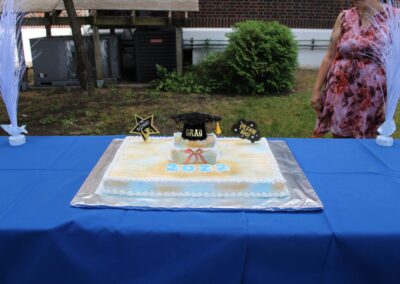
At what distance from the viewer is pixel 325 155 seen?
217cm

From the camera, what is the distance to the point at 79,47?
7.05m

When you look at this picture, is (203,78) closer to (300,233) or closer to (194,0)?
(194,0)

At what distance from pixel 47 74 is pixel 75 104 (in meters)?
1.74

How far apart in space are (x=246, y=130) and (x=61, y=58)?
22.4ft

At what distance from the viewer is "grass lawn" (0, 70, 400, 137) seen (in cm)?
566

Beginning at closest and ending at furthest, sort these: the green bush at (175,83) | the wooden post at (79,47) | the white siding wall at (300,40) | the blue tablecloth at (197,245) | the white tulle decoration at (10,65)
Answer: the blue tablecloth at (197,245), the white tulle decoration at (10,65), the wooden post at (79,47), the green bush at (175,83), the white siding wall at (300,40)

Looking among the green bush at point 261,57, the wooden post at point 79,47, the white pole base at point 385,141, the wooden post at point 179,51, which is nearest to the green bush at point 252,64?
the green bush at point 261,57

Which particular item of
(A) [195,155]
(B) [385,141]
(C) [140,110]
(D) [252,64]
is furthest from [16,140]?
(D) [252,64]

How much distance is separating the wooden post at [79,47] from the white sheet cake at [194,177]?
17.8 feet

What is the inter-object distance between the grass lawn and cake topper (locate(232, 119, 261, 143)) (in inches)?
117

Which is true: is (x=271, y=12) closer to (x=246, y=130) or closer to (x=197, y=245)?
(x=246, y=130)

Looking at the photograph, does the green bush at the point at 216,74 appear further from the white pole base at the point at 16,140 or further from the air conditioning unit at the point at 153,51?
the white pole base at the point at 16,140

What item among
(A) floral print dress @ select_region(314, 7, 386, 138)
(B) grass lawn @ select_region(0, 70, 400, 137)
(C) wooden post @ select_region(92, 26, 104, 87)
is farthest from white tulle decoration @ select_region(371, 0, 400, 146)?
(C) wooden post @ select_region(92, 26, 104, 87)

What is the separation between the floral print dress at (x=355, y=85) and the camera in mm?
2799
